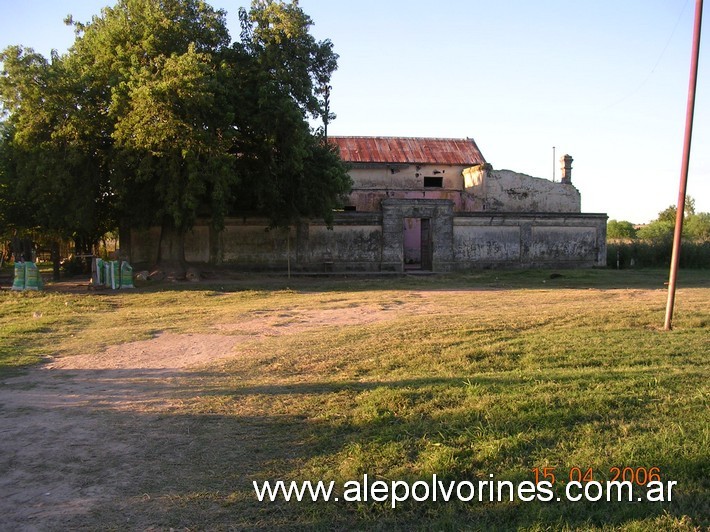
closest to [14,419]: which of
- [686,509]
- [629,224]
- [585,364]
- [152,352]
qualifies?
[152,352]

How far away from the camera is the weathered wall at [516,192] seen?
1286 inches

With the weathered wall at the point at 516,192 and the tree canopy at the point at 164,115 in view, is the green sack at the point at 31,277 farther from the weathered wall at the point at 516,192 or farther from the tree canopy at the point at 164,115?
the weathered wall at the point at 516,192

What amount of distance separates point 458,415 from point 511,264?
2386 centimetres

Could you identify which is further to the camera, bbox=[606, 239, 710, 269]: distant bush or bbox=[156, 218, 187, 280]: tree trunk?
bbox=[606, 239, 710, 269]: distant bush

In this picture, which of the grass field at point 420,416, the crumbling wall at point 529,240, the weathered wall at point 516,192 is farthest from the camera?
the weathered wall at point 516,192

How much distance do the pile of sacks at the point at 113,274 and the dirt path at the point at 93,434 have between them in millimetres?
11329

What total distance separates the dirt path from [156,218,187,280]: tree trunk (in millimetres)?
13661

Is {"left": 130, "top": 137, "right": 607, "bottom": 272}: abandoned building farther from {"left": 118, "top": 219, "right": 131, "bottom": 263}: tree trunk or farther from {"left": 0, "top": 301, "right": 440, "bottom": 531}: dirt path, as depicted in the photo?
{"left": 0, "top": 301, "right": 440, "bottom": 531}: dirt path

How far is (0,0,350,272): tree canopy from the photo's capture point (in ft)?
59.2

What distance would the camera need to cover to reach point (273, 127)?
20.0 m

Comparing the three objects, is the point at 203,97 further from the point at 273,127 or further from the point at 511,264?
the point at 511,264

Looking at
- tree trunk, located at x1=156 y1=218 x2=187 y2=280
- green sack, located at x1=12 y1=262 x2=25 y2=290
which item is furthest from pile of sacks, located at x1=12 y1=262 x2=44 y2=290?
tree trunk, located at x1=156 y1=218 x2=187 y2=280

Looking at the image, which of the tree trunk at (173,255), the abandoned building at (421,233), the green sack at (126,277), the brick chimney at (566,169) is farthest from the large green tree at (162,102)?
the brick chimney at (566,169)

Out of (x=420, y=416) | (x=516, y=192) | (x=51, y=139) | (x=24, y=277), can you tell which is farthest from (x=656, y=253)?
(x=420, y=416)
